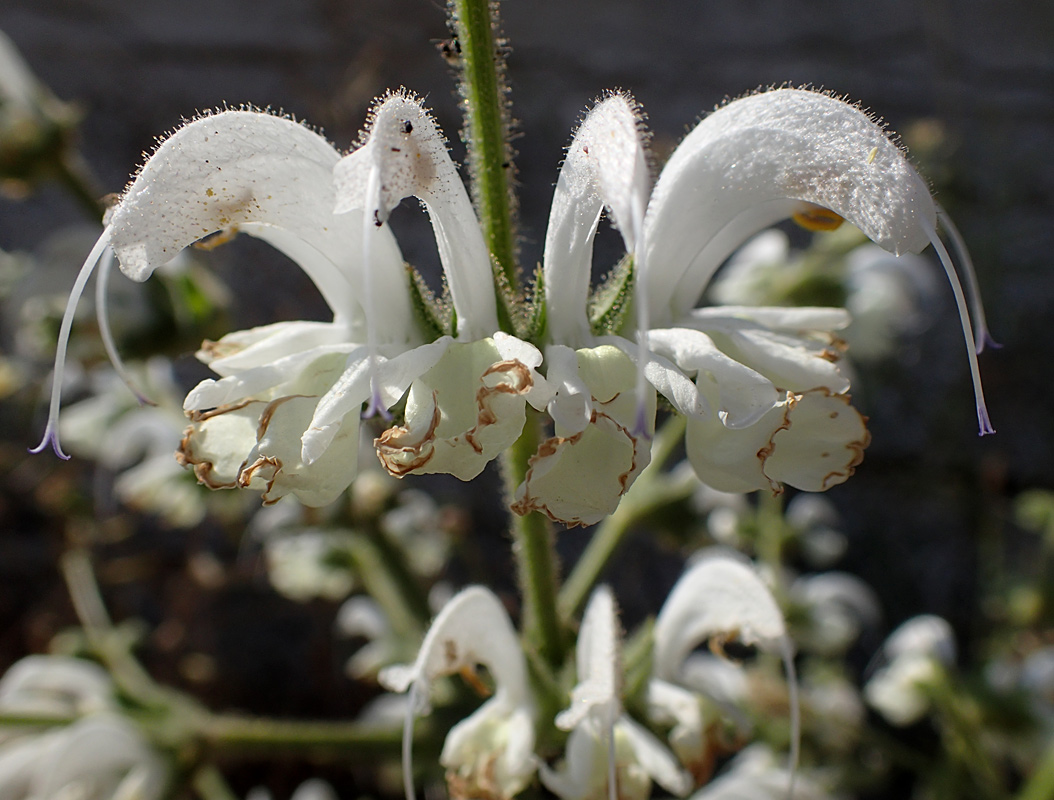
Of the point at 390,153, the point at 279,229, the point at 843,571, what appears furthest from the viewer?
the point at 843,571

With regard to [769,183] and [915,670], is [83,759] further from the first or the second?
[915,670]

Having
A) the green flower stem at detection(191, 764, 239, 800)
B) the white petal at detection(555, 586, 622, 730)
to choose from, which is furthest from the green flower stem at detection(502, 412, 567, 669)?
the green flower stem at detection(191, 764, 239, 800)

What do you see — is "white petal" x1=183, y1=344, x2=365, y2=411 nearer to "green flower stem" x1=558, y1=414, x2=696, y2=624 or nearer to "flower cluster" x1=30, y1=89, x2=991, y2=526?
"flower cluster" x1=30, y1=89, x2=991, y2=526

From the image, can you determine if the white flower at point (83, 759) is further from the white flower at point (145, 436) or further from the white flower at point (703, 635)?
the white flower at point (703, 635)

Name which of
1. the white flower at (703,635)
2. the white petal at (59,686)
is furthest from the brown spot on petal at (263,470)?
the white petal at (59,686)

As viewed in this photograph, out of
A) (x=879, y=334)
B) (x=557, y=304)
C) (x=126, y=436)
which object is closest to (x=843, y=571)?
(x=879, y=334)

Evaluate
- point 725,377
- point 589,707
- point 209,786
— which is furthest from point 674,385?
point 209,786

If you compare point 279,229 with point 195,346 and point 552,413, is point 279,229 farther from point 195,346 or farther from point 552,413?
point 195,346
